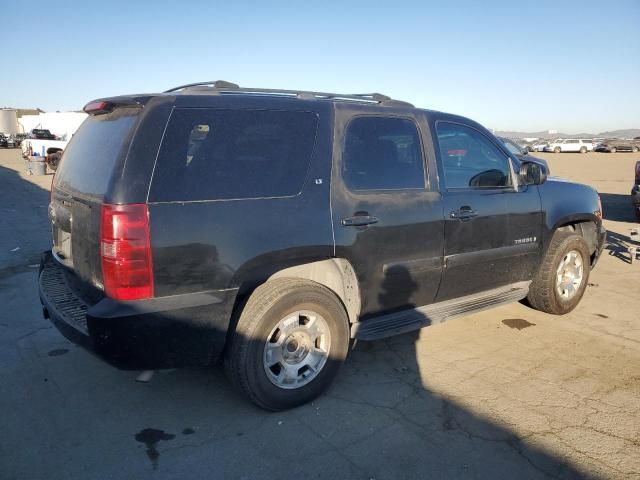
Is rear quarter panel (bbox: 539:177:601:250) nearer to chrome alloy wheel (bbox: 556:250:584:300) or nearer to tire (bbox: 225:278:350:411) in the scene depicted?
chrome alloy wheel (bbox: 556:250:584:300)

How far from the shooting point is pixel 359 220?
3.34 metres

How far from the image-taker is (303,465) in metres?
2.70

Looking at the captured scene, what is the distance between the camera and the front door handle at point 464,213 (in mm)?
3868

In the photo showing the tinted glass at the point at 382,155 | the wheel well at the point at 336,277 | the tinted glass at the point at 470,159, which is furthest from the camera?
the tinted glass at the point at 470,159

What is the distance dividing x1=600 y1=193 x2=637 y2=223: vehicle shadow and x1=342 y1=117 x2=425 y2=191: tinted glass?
8.99 metres

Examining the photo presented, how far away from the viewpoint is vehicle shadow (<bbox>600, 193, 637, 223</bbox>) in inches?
435

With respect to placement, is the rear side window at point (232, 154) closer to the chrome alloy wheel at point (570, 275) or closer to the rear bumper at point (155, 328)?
the rear bumper at point (155, 328)

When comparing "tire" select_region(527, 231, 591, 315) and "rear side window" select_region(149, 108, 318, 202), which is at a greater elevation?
"rear side window" select_region(149, 108, 318, 202)

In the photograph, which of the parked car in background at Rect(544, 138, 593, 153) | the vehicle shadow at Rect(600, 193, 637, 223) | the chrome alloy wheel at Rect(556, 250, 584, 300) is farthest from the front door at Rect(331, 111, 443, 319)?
the parked car in background at Rect(544, 138, 593, 153)

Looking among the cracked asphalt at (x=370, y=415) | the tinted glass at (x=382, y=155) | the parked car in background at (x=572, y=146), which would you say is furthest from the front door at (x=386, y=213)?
the parked car in background at (x=572, y=146)

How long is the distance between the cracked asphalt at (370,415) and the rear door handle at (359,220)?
1191 mm

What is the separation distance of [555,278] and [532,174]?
1140 millimetres

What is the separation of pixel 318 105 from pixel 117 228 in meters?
1.56

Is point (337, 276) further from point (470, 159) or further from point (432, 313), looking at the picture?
point (470, 159)
